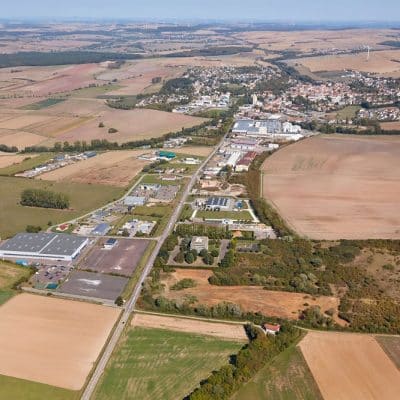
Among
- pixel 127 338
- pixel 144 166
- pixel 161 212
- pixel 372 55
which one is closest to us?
pixel 127 338

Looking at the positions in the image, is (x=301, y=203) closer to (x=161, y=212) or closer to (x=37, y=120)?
(x=161, y=212)

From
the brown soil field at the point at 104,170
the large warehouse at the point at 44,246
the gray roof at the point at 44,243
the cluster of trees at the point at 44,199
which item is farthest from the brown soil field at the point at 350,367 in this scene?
the brown soil field at the point at 104,170

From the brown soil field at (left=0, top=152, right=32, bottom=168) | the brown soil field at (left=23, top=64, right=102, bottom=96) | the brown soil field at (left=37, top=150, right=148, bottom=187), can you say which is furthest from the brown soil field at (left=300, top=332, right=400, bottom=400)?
the brown soil field at (left=23, top=64, right=102, bottom=96)

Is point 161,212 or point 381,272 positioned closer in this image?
point 381,272

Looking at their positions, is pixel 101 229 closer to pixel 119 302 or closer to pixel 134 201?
pixel 134 201

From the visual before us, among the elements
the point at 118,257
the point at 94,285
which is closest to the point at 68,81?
the point at 118,257

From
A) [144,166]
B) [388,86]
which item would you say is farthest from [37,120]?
[388,86]
